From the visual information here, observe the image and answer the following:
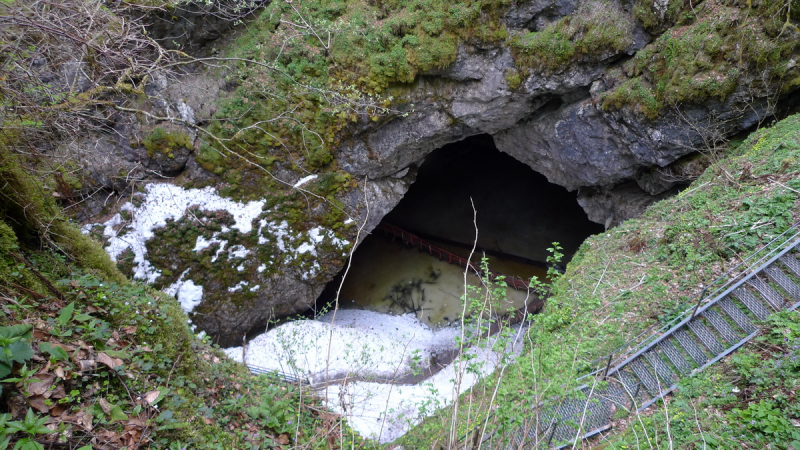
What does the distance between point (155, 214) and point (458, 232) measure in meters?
9.68

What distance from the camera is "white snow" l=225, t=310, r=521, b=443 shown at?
24.4 feet

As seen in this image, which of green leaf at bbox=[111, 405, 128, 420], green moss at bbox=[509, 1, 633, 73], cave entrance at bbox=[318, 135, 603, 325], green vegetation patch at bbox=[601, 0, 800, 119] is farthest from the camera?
cave entrance at bbox=[318, 135, 603, 325]

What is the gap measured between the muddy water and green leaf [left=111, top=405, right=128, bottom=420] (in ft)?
29.7

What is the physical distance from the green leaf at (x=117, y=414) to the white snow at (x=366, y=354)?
14.9 feet

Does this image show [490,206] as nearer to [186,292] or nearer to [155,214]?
[186,292]

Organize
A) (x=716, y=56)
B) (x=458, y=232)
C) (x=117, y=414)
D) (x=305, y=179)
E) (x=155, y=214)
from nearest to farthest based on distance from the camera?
(x=117, y=414) < (x=716, y=56) < (x=155, y=214) < (x=305, y=179) < (x=458, y=232)

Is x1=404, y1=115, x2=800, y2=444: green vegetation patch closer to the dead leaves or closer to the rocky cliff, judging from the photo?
the rocky cliff

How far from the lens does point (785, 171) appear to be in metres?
5.73

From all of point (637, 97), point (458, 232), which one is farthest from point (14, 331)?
point (458, 232)

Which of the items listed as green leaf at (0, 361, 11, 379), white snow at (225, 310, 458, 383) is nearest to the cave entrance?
white snow at (225, 310, 458, 383)

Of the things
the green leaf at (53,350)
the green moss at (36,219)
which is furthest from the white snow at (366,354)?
the green leaf at (53,350)

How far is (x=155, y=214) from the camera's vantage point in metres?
8.18

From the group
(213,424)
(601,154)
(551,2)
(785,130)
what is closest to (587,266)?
(601,154)

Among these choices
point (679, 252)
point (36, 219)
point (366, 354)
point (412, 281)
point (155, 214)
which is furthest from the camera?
point (412, 281)
